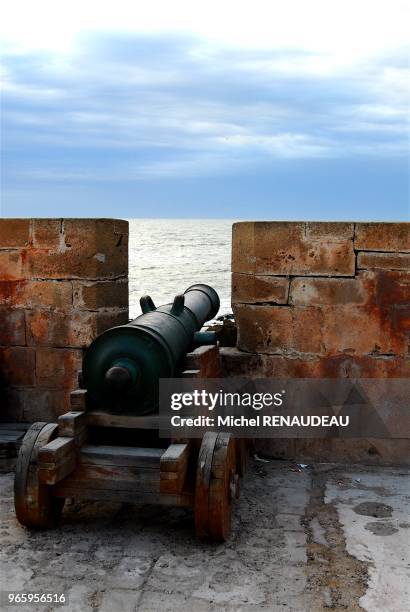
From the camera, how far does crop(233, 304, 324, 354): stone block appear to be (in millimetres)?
5539

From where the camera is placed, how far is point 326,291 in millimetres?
5484

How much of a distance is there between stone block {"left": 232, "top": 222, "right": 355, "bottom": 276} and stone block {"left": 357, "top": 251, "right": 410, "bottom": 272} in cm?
8

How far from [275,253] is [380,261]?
838mm

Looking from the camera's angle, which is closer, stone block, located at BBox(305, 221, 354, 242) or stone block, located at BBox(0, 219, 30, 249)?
stone block, located at BBox(305, 221, 354, 242)

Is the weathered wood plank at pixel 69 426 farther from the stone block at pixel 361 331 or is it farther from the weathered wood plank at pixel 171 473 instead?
the stone block at pixel 361 331

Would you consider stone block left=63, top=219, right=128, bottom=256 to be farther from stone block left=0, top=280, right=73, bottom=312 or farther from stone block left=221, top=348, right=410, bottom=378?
stone block left=221, top=348, right=410, bottom=378

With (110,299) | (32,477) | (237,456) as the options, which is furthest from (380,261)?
(32,477)

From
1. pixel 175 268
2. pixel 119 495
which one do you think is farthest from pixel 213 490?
pixel 175 268

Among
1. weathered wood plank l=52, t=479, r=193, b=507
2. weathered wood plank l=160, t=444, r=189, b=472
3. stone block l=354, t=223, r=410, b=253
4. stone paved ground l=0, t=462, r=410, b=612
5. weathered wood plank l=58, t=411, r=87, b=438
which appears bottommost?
stone paved ground l=0, t=462, r=410, b=612

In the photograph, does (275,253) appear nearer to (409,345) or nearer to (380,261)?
(380,261)

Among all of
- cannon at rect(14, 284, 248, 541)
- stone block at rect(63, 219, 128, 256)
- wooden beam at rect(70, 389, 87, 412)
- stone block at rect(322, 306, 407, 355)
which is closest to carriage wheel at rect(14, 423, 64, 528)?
cannon at rect(14, 284, 248, 541)

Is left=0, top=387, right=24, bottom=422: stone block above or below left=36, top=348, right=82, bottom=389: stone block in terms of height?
below

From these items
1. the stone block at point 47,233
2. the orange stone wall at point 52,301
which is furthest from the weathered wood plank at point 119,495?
the stone block at point 47,233

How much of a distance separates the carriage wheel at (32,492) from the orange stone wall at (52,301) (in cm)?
176
